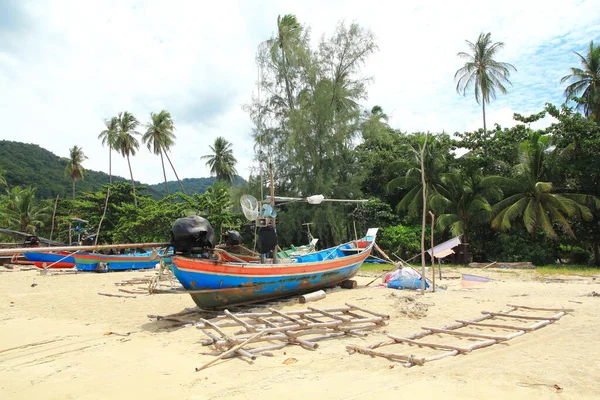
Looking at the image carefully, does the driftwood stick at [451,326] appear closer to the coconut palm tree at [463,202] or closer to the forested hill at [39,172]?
the coconut palm tree at [463,202]

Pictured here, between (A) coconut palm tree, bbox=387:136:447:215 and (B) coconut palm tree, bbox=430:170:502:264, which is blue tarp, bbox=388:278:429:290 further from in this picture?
(A) coconut palm tree, bbox=387:136:447:215

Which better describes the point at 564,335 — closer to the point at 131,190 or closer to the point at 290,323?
the point at 290,323

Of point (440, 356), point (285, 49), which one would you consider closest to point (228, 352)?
point (440, 356)

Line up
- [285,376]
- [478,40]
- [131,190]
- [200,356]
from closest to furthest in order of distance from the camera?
1. [285,376]
2. [200,356]
3. [478,40]
4. [131,190]

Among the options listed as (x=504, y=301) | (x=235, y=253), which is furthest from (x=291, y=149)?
(x=504, y=301)

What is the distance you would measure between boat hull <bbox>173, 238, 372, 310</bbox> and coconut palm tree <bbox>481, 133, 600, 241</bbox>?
1173 cm

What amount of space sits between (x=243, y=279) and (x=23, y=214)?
107ft

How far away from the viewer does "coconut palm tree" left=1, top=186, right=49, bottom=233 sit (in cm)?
3362

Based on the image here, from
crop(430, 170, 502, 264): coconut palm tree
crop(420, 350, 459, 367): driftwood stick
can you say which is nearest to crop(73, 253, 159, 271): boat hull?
crop(430, 170, 502, 264): coconut palm tree

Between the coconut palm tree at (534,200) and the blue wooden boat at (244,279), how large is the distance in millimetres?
11445

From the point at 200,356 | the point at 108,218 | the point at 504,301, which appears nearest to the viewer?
the point at 200,356

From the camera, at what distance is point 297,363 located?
5.51 m

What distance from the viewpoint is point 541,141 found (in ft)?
66.3

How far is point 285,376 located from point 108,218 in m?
28.2
